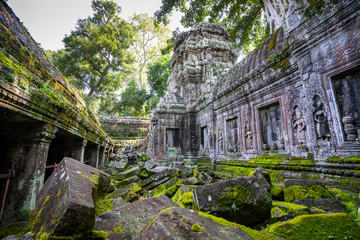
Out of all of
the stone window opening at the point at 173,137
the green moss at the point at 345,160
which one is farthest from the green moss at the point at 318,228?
the stone window opening at the point at 173,137

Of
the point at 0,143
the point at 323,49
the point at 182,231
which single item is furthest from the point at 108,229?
the point at 323,49

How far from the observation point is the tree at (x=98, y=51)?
18469 mm

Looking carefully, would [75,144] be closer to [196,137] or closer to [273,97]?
[273,97]

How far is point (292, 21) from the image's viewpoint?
3.84 m

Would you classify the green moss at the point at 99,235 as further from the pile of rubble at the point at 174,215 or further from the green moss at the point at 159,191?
the green moss at the point at 159,191

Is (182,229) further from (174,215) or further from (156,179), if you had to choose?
(156,179)

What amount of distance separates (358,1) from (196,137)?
7362 millimetres

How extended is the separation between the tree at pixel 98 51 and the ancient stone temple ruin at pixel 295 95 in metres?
15.6

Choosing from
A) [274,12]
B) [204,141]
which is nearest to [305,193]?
[204,141]

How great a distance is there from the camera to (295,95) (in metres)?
4.05

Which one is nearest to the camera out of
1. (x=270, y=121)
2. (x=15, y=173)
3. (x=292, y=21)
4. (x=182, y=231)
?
(x=182, y=231)

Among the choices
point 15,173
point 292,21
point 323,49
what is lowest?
point 15,173

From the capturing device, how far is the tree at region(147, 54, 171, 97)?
21.5 m

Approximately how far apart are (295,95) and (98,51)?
2065 cm
